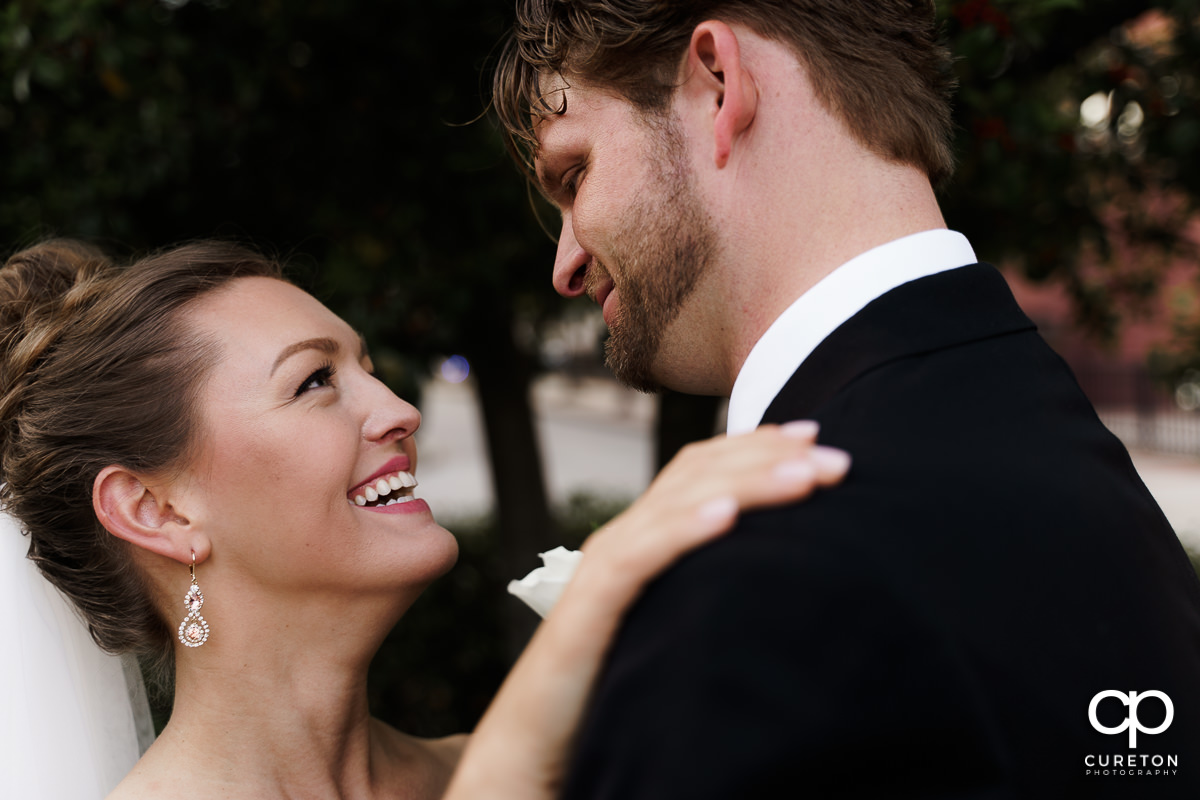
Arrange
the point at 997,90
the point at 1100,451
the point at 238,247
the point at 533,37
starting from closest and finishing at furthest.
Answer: the point at 1100,451, the point at 533,37, the point at 238,247, the point at 997,90

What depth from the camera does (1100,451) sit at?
1.26 metres

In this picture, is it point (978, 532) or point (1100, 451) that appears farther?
point (1100, 451)

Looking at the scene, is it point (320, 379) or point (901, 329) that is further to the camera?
point (320, 379)

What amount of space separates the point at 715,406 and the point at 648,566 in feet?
13.1

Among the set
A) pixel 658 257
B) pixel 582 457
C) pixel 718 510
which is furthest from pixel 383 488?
pixel 582 457

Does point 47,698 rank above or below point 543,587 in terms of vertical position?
below

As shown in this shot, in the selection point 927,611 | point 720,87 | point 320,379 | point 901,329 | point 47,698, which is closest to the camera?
point 927,611

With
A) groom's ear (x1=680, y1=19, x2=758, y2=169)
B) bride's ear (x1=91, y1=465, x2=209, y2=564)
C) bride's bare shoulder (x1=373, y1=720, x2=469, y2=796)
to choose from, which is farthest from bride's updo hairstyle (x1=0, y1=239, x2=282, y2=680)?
groom's ear (x1=680, y1=19, x2=758, y2=169)

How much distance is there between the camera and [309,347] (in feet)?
7.13

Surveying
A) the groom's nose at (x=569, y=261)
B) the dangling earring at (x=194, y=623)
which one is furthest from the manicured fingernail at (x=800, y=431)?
the dangling earring at (x=194, y=623)

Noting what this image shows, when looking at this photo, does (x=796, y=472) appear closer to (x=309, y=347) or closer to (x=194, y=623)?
(x=309, y=347)

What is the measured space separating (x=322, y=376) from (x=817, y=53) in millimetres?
1383

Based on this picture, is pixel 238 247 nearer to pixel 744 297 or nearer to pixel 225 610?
pixel 225 610

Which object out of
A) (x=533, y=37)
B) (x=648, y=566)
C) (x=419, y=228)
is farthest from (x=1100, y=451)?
(x=419, y=228)
